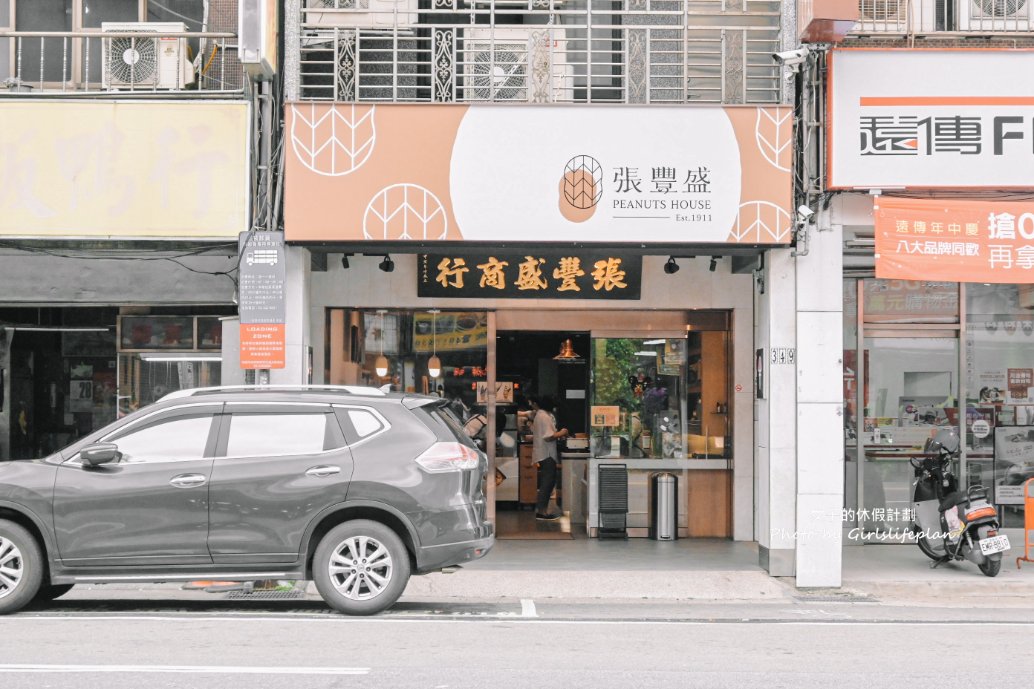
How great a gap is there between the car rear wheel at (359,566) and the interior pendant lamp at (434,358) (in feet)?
18.2

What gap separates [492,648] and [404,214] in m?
5.15

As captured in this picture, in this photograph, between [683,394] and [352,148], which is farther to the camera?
[683,394]

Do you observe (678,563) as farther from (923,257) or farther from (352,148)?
(352,148)

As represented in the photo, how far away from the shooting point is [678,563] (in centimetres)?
1313

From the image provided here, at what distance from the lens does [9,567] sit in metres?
9.44

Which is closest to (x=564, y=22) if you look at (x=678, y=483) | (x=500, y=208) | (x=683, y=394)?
(x=500, y=208)

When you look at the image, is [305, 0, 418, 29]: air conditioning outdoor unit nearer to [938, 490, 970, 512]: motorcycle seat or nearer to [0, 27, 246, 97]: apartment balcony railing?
[0, 27, 246, 97]: apartment balcony railing

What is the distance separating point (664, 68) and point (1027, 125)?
3.96 meters

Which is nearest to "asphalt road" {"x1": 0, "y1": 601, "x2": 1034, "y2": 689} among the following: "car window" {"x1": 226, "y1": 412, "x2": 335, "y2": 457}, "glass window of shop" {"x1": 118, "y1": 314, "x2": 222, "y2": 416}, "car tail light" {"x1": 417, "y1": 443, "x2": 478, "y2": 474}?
"car tail light" {"x1": 417, "y1": 443, "x2": 478, "y2": 474}

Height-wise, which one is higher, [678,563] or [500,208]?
[500,208]

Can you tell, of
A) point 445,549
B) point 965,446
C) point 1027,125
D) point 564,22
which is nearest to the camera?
point 445,549

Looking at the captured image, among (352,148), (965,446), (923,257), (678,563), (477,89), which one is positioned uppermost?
(477,89)

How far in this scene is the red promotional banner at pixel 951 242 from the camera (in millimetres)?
11836

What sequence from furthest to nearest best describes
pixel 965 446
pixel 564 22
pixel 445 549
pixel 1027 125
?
pixel 965 446
pixel 564 22
pixel 1027 125
pixel 445 549
